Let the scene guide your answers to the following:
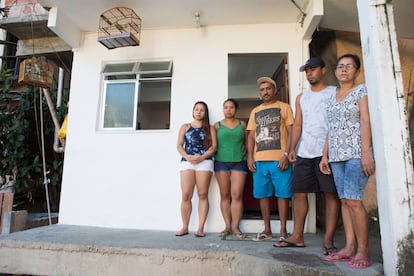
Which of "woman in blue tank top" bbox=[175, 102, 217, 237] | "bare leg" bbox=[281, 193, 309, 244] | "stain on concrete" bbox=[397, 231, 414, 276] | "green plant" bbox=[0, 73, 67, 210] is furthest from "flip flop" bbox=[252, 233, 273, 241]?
"green plant" bbox=[0, 73, 67, 210]

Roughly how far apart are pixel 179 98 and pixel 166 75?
1.38 feet

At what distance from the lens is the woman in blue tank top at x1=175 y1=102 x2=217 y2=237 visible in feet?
10.7

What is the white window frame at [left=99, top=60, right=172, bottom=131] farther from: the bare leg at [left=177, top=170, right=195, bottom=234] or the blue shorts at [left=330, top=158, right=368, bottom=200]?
the blue shorts at [left=330, top=158, right=368, bottom=200]

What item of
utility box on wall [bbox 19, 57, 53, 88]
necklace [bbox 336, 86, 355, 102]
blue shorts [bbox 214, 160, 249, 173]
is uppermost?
utility box on wall [bbox 19, 57, 53, 88]

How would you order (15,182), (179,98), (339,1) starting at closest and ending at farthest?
(339,1) < (179,98) < (15,182)

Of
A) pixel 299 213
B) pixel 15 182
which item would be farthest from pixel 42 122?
pixel 299 213

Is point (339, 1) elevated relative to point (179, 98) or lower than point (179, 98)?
elevated

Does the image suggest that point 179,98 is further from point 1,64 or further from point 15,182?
point 1,64

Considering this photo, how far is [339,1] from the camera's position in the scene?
133 inches

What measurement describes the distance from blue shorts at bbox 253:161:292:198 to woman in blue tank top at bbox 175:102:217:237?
60 centimetres

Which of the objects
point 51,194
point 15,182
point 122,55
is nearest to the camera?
point 122,55

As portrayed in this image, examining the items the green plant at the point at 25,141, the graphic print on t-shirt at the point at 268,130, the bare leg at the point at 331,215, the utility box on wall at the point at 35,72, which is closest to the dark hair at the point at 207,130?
the graphic print on t-shirt at the point at 268,130

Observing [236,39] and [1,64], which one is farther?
[1,64]

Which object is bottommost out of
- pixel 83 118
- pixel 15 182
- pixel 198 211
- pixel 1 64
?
pixel 198 211
